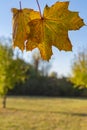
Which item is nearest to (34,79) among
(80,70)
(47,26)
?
(80,70)

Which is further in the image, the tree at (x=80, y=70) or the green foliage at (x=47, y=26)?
the tree at (x=80, y=70)

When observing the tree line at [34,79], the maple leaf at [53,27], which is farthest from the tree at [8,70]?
the maple leaf at [53,27]

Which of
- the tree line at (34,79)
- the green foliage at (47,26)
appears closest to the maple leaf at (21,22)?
the green foliage at (47,26)

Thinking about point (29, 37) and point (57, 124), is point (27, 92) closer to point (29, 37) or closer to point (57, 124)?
point (57, 124)

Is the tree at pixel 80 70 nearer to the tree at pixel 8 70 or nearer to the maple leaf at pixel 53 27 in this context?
the tree at pixel 8 70

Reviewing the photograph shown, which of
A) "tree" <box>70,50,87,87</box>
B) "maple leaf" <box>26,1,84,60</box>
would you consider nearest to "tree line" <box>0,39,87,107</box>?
"tree" <box>70,50,87,87</box>

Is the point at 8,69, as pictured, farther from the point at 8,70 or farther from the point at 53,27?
the point at 53,27

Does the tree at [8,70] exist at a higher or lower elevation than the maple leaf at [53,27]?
higher

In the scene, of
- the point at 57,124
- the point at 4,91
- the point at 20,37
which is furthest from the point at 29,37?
the point at 4,91
